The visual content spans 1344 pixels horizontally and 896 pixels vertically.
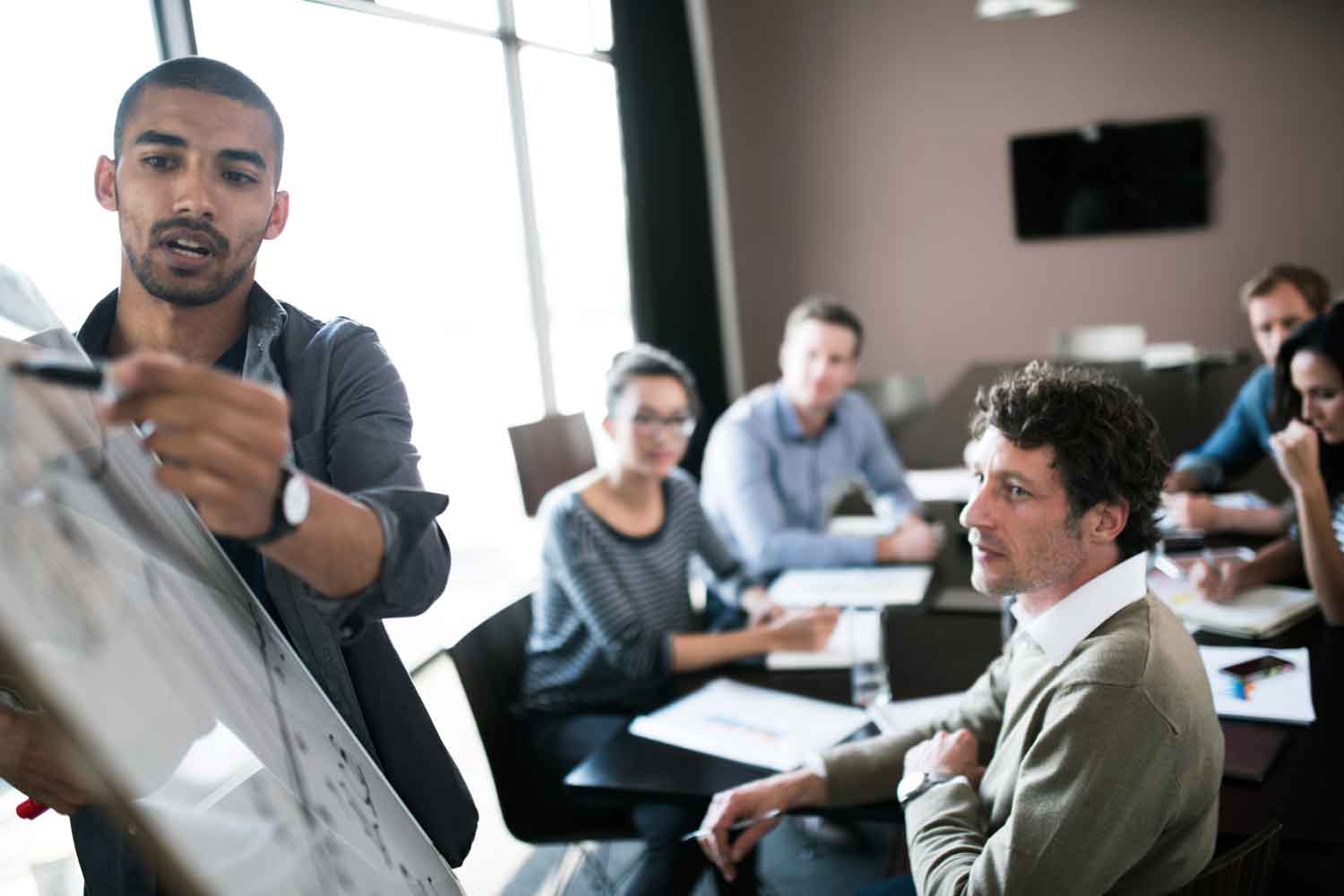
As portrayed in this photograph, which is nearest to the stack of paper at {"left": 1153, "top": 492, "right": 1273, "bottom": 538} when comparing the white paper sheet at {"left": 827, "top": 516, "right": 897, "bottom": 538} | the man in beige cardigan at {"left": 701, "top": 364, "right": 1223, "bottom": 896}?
the white paper sheet at {"left": 827, "top": 516, "right": 897, "bottom": 538}

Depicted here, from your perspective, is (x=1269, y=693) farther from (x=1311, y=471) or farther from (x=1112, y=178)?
(x=1112, y=178)

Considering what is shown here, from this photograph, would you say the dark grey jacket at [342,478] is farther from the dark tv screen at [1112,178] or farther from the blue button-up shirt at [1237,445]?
the dark tv screen at [1112,178]

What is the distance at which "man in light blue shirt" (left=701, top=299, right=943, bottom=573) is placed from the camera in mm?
2871

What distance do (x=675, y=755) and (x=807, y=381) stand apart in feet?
5.17

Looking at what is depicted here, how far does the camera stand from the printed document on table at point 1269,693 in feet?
4.98

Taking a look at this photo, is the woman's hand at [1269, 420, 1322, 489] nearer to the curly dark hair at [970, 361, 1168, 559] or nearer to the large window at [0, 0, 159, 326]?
the curly dark hair at [970, 361, 1168, 559]

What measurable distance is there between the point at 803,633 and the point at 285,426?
4.70 feet

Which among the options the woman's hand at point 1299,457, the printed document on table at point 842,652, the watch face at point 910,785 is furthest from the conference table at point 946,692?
the woman's hand at point 1299,457

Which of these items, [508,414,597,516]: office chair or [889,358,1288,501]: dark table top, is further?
[889,358,1288,501]: dark table top

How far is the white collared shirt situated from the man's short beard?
94cm

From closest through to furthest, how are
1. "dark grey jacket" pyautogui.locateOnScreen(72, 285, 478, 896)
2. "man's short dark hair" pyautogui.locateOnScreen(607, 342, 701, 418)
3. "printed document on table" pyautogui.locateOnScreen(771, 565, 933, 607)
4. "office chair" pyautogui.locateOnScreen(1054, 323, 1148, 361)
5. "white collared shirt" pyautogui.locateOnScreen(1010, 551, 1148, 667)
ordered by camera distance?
"dark grey jacket" pyautogui.locateOnScreen(72, 285, 478, 896), "white collared shirt" pyautogui.locateOnScreen(1010, 551, 1148, 667), "printed document on table" pyautogui.locateOnScreen(771, 565, 933, 607), "man's short dark hair" pyautogui.locateOnScreen(607, 342, 701, 418), "office chair" pyautogui.locateOnScreen(1054, 323, 1148, 361)

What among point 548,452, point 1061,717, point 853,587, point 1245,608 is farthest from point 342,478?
point 548,452

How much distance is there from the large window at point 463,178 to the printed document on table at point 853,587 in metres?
0.97

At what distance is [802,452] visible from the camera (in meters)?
3.05
